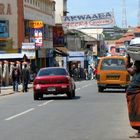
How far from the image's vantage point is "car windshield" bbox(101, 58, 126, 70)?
36562mm

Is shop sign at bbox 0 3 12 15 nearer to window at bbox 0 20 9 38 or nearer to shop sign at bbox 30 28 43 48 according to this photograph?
window at bbox 0 20 9 38

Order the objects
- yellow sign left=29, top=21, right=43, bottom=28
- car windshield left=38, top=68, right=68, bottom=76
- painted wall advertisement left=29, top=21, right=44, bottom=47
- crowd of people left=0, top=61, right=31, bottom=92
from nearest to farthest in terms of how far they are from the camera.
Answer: car windshield left=38, top=68, right=68, bottom=76
crowd of people left=0, top=61, right=31, bottom=92
painted wall advertisement left=29, top=21, right=44, bottom=47
yellow sign left=29, top=21, right=43, bottom=28

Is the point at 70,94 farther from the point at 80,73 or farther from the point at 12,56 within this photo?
the point at 80,73

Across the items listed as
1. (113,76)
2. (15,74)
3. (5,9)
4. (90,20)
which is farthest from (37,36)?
(90,20)

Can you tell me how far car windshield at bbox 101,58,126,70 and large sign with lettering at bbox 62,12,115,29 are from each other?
279 ft

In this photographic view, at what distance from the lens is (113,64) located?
36969 millimetres

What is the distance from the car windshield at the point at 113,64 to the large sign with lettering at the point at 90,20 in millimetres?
85104

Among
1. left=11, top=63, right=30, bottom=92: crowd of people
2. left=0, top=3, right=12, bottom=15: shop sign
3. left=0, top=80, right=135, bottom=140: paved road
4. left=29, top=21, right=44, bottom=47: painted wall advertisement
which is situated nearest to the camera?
left=0, top=80, right=135, bottom=140: paved road

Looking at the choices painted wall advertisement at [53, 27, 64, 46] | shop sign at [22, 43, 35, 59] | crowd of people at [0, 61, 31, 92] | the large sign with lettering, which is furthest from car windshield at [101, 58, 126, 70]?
the large sign with lettering

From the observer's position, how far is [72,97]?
30531mm

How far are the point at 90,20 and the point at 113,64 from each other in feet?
317

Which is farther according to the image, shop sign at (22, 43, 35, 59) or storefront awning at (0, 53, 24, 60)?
storefront awning at (0, 53, 24, 60)

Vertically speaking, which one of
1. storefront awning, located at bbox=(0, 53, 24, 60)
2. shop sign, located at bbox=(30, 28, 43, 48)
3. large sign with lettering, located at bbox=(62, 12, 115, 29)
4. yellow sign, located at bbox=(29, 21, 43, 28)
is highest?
large sign with lettering, located at bbox=(62, 12, 115, 29)

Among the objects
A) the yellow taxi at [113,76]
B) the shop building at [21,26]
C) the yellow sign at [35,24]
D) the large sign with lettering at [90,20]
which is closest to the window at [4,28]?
the shop building at [21,26]
